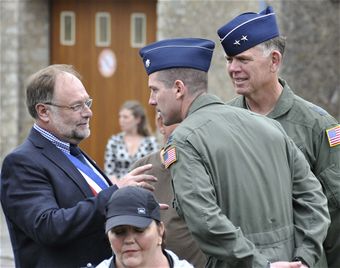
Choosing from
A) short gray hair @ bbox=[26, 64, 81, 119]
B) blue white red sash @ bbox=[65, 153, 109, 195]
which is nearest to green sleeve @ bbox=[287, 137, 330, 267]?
blue white red sash @ bbox=[65, 153, 109, 195]

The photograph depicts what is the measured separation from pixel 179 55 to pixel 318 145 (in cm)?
104

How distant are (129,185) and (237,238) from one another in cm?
64

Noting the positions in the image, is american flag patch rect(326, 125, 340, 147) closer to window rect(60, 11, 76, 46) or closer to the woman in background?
the woman in background

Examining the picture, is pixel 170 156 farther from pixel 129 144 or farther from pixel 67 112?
pixel 129 144

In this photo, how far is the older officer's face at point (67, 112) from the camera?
5.05 meters

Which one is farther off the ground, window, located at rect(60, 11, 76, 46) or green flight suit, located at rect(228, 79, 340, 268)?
window, located at rect(60, 11, 76, 46)

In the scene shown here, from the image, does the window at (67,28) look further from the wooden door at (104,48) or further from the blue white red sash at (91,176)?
the blue white red sash at (91,176)

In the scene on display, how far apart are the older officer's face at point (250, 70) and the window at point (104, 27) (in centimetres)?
958

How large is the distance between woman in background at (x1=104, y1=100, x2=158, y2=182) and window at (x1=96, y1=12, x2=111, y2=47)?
348cm

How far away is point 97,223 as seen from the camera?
479 cm

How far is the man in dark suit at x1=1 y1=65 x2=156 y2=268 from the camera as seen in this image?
4.75 meters

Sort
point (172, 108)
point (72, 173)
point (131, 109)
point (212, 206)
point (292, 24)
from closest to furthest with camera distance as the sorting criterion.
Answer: point (212, 206)
point (172, 108)
point (72, 173)
point (131, 109)
point (292, 24)

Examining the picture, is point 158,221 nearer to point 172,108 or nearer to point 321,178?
point 172,108

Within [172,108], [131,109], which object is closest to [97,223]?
[172,108]
